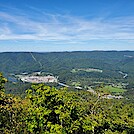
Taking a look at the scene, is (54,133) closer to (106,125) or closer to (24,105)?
(24,105)

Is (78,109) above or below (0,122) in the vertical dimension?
above

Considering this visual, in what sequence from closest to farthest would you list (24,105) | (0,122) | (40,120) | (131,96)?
(40,120) → (0,122) → (24,105) → (131,96)

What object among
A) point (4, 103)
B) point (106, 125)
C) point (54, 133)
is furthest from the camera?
point (106, 125)

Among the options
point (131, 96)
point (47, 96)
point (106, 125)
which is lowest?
point (131, 96)

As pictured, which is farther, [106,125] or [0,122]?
[106,125]

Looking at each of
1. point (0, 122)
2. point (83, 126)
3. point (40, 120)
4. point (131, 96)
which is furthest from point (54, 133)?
point (131, 96)

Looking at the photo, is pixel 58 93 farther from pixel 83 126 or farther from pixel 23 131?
pixel 23 131

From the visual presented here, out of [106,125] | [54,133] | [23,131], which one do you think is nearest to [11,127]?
[23,131]

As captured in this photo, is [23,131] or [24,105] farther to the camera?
[24,105]

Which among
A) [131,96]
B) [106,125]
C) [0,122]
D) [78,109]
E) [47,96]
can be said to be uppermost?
[47,96]
